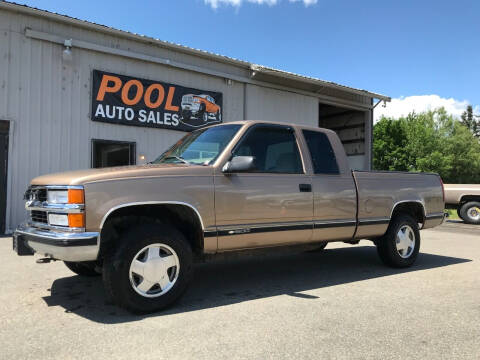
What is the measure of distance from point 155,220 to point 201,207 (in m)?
0.49

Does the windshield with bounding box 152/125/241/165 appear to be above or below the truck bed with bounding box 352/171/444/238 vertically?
above

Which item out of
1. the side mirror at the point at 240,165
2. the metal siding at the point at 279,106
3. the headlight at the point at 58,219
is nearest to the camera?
the headlight at the point at 58,219

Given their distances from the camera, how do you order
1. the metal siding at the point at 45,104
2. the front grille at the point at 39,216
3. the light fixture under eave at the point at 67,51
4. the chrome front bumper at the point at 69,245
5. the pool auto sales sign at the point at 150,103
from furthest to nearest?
the pool auto sales sign at the point at 150,103 < the light fixture under eave at the point at 67,51 < the metal siding at the point at 45,104 < the front grille at the point at 39,216 < the chrome front bumper at the point at 69,245

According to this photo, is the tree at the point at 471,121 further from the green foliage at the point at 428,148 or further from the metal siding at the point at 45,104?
the metal siding at the point at 45,104

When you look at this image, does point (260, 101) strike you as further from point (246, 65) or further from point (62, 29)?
point (62, 29)

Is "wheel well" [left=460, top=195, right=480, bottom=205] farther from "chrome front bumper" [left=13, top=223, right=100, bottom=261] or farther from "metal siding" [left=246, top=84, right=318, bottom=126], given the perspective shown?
"chrome front bumper" [left=13, top=223, right=100, bottom=261]

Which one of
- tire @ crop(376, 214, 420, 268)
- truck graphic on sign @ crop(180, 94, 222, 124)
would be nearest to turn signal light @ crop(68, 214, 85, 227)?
tire @ crop(376, 214, 420, 268)

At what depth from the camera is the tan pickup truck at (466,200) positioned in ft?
47.5

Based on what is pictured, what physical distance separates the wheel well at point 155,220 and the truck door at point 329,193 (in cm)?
150

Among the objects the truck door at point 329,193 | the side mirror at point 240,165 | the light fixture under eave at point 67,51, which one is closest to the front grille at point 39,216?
the side mirror at point 240,165

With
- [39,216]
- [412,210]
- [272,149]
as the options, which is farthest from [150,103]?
[39,216]

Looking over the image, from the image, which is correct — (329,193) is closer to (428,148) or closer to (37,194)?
(37,194)

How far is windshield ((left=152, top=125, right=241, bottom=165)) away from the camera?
4.56m

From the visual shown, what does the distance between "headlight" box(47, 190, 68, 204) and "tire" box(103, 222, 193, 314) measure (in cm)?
61
